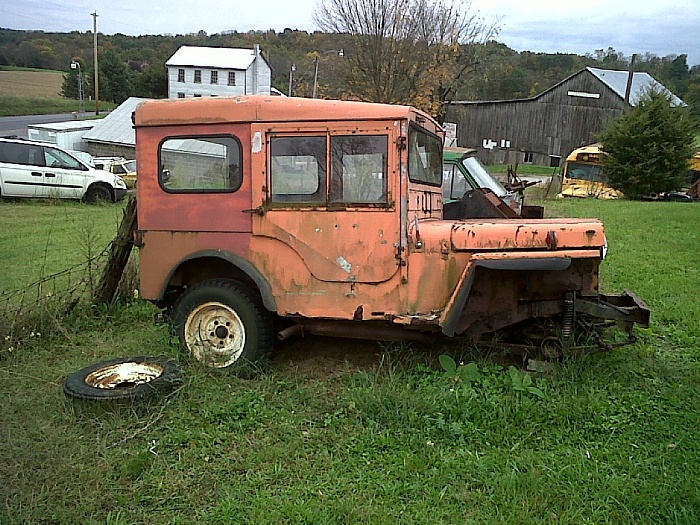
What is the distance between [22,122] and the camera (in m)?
42.2

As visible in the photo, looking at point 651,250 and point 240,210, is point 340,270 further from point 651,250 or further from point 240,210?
point 651,250

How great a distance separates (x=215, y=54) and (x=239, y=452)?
55.6 m

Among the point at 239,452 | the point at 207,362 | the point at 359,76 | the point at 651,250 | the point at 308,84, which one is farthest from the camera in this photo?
the point at 308,84

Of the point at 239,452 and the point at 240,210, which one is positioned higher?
the point at 240,210

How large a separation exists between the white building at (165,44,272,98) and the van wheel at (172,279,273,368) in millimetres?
49793

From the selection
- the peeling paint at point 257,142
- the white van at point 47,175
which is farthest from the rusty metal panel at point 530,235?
the white van at point 47,175

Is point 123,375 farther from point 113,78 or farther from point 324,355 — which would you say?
point 113,78

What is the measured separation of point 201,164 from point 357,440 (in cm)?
263

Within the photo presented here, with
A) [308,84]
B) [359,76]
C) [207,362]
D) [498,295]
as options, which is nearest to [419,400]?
[498,295]

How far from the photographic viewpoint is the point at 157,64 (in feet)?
191

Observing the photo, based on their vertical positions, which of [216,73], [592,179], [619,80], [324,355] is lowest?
[324,355]

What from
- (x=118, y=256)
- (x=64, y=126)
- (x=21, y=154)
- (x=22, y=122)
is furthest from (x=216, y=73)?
(x=118, y=256)

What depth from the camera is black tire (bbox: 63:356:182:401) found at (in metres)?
4.44

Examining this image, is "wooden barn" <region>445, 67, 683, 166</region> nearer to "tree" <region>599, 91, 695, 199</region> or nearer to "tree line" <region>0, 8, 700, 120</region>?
"tree line" <region>0, 8, 700, 120</region>
